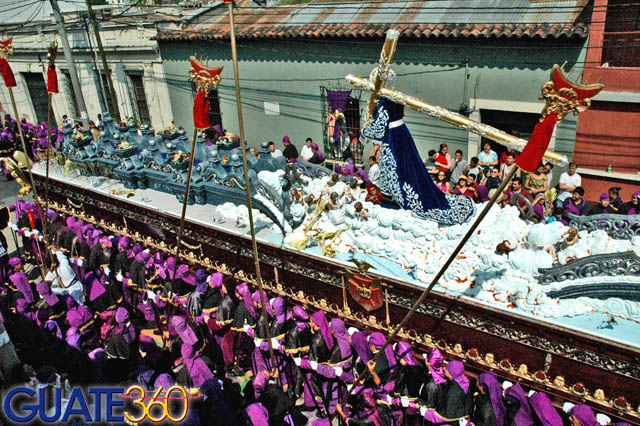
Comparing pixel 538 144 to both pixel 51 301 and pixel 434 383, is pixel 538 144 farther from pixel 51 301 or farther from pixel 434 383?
pixel 51 301

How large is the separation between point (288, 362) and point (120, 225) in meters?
4.37

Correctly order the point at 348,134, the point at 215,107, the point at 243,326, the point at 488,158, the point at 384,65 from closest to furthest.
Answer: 1. the point at 384,65
2. the point at 243,326
3. the point at 488,158
4. the point at 348,134
5. the point at 215,107

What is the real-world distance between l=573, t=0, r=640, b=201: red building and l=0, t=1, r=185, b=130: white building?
10453mm

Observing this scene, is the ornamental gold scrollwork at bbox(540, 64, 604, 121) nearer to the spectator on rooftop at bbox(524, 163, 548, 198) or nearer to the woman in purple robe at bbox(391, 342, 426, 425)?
the woman in purple robe at bbox(391, 342, 426, 425)

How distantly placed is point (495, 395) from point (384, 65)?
10.6ft

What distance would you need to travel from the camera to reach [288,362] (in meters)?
5.18

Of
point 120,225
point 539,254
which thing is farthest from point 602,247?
point 120,225

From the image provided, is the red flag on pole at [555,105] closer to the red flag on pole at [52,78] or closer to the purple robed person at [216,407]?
the purple robed person at [216,407]

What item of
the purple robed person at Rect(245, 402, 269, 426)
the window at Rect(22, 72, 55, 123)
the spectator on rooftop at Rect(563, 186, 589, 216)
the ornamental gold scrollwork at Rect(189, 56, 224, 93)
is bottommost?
the window at Rect(22, 72, 55, 123)

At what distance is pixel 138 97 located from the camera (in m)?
15.0

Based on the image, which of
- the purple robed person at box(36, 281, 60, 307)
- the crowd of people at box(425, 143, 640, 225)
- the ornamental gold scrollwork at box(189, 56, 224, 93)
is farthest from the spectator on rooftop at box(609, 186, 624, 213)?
the purple robed person at box(36, 281, 60, 307)

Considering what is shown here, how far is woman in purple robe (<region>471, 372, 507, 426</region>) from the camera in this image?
3867mm

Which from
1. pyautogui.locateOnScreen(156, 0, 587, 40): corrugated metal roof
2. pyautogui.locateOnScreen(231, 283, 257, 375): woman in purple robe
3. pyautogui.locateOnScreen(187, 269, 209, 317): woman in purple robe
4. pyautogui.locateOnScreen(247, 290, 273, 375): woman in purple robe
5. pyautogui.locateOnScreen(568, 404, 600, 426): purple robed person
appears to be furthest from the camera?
pyautogui.locateOnScreen(156, 0, 587, 40): corrugated metal roof

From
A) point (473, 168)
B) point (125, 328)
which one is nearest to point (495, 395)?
point (125, 328)
